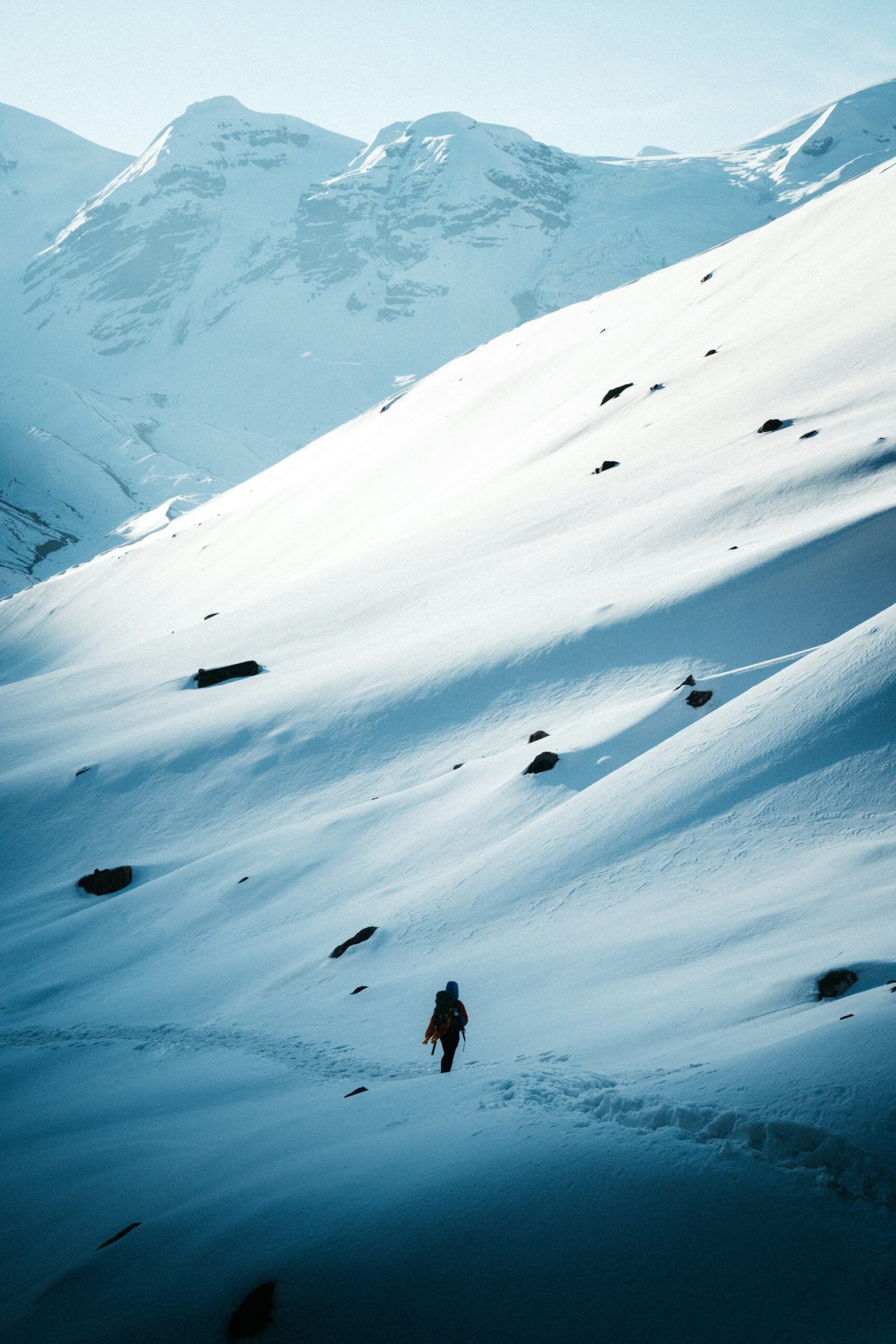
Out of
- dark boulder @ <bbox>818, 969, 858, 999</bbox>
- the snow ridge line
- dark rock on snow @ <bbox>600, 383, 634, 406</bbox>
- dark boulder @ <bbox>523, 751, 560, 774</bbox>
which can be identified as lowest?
the snow ridge line

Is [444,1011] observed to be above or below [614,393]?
below

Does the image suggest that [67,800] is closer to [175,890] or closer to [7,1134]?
[175,890]

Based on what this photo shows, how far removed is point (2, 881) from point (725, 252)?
187 ft

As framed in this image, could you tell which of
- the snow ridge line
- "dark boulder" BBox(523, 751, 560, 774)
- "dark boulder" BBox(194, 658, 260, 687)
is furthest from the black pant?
"dark boulder" BBox(194, 658, 260, 687)

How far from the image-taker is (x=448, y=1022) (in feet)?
29.7

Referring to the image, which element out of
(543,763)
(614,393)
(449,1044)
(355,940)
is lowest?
(449,1044)

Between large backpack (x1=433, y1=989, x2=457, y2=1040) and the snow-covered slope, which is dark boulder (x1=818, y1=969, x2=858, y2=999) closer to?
the snow-covered slope

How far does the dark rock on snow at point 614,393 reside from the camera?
42.2 meters

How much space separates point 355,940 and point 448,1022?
5.62 metres

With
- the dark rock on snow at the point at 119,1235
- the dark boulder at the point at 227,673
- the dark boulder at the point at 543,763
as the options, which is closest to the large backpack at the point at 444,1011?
the dark rock on snow at the point at 119,1235

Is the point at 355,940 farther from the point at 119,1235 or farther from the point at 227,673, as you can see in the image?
the point at 227,673

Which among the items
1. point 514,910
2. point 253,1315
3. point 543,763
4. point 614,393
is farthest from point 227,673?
point 253,1315

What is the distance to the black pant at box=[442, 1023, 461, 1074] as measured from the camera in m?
9.10

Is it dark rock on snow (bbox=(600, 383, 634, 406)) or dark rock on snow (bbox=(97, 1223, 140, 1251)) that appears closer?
dark rock on snow (bbox=(97, 1223, 140, 1251))
